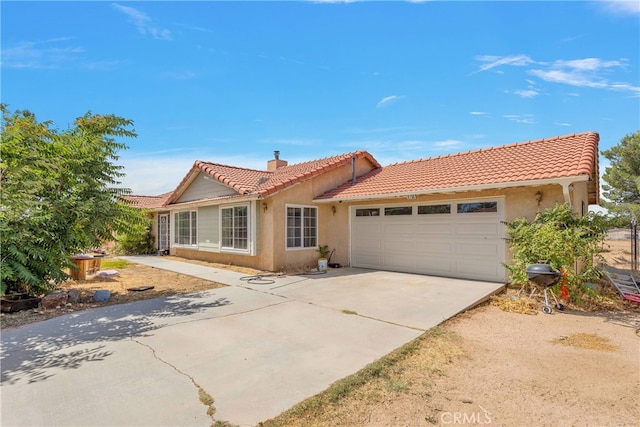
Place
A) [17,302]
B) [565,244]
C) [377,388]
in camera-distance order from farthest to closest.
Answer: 1. [565,244]
2. [17,302]
3. [377,388]

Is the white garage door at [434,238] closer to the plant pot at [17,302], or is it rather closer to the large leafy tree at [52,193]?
the large leafy tree at [52,193]

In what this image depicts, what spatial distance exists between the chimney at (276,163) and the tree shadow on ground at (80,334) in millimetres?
11690

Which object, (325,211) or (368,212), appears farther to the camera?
(325,211)

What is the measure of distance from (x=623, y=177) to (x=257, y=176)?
25.7 metres

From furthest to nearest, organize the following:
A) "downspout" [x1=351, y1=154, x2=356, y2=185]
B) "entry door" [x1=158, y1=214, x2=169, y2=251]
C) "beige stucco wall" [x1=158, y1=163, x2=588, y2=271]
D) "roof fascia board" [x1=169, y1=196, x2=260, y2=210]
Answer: "entry door" [x1=158, y1=214, x2=169, y2=251] < "downspout" [x1=351, y1=154, x2=356, y2=185] < "roof fascia board" [x1=169, y1=196, x2=260, y2=210] < "beige stucco wall" [x1=158, y1=163, x2=588, y2=271]

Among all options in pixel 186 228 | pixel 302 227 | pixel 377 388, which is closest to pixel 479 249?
pixel 302 227

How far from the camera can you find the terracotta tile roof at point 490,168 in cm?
855

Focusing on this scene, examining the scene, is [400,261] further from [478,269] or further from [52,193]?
[52,193]

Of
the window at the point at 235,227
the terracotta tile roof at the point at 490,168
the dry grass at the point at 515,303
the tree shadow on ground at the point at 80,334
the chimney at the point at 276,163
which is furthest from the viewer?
the chimney at the point at 276,163

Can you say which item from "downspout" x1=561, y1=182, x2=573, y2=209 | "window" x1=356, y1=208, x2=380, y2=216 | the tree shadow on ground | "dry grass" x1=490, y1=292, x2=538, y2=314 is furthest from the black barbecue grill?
the tree shadow on ground

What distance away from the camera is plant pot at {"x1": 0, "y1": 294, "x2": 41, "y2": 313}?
6777 mm

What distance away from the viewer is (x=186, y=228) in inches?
679

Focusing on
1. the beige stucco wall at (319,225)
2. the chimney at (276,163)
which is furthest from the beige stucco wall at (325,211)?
the chimney at (276,163)

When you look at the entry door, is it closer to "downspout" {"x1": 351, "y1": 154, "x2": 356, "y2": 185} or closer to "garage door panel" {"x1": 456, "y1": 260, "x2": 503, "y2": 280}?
"downspout" {"x1": 351, "y1": 154, "x2": 356, "y2": 185}
